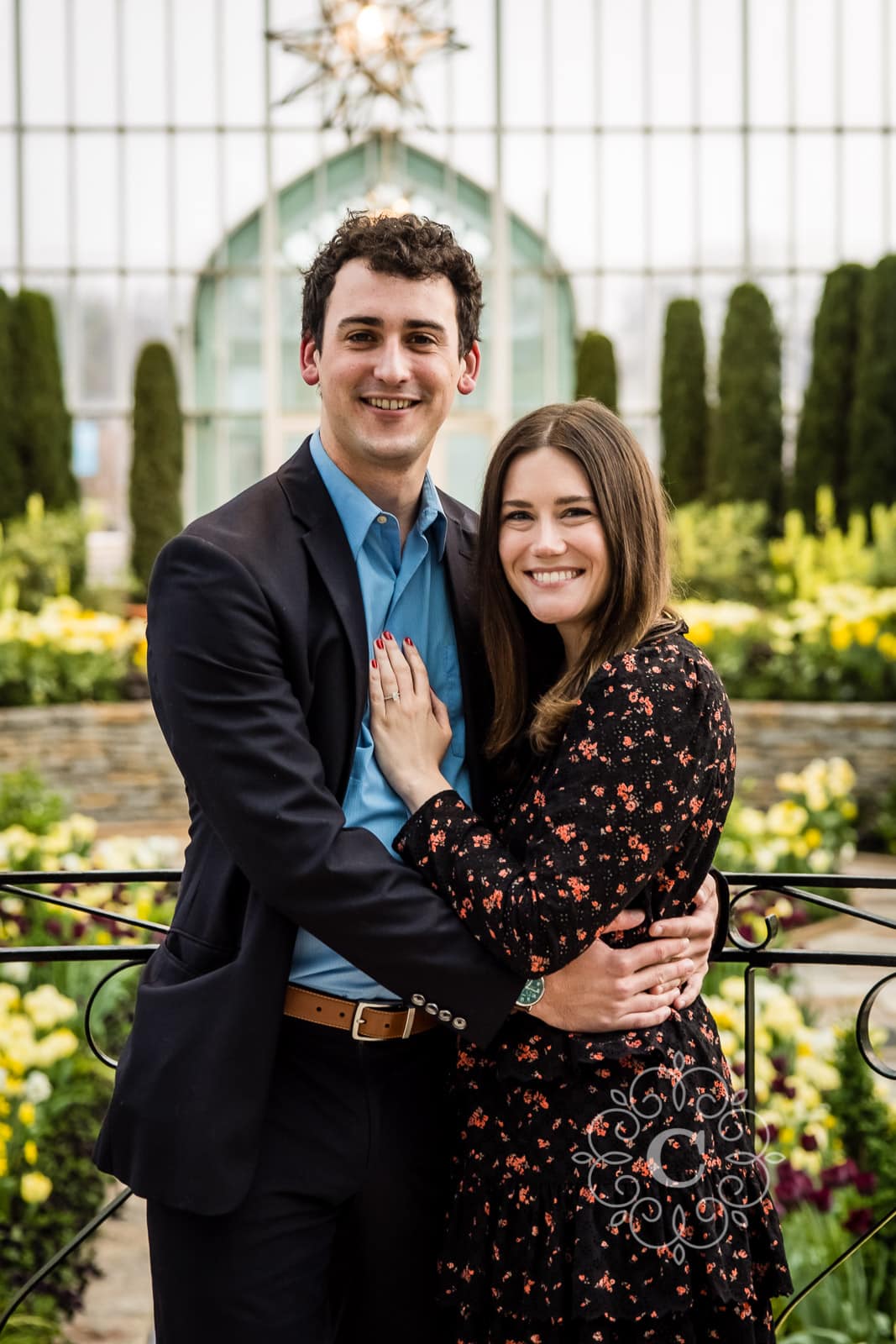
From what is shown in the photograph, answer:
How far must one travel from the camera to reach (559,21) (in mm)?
16109

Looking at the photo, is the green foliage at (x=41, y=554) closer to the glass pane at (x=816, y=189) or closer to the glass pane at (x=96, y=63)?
the glass pane at (x=96, y=63)

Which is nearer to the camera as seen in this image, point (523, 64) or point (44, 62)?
point (44, 62)

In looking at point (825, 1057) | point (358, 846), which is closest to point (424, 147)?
point (825, 1057)

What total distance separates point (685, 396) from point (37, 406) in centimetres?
754

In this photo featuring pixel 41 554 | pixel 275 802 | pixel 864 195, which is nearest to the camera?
pixel 275 802

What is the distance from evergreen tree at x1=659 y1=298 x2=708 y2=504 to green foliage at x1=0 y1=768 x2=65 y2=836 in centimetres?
1030

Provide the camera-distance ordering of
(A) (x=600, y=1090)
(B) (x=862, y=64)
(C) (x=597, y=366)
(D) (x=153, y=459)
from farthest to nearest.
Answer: (B) (x=862, y=64), (C) (x=597, y=366), (D) (x=153, y=459), (A) (x=600, y=1090)

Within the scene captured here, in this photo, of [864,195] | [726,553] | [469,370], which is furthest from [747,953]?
[864,195]

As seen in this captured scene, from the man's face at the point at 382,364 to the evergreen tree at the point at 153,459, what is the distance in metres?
13.7

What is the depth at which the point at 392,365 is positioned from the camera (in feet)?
5.90

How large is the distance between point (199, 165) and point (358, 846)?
16437 millimetres

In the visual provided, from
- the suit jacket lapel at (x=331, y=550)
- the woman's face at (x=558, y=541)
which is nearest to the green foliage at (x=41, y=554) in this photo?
the suit jacket lapel at (x=331, y=550)

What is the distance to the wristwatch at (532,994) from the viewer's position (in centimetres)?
168

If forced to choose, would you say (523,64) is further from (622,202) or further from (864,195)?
(864,195)
